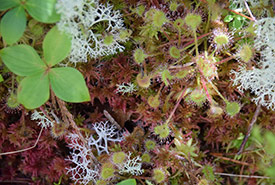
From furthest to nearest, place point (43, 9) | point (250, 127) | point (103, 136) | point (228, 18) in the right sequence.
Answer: point (250, 127)
point (103, 136)
point (228, 18)
point (43, 9)

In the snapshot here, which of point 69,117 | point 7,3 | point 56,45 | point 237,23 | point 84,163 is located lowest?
point 84,163

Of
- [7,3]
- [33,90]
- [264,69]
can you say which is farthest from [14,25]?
[264,69]

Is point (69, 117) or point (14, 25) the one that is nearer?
point (14, 25)

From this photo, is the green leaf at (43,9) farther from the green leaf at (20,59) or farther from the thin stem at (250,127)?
the thin stem at (250,127)

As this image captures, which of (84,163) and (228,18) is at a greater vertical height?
(228,18)

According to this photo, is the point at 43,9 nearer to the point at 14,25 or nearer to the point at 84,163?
the point at 14,25

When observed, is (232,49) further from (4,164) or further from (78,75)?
(4,164)

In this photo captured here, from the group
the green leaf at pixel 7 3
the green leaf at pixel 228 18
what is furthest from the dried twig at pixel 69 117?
the green leaf at pixel 228 18

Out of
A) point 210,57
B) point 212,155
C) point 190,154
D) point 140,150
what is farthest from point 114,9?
point 212,155
